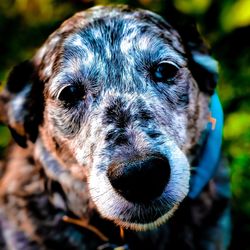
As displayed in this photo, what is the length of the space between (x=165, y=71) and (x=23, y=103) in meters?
0.92

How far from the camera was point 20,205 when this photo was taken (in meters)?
3.91

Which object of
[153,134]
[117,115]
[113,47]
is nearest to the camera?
[153,134]

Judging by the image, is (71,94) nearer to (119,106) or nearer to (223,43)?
(119,106)

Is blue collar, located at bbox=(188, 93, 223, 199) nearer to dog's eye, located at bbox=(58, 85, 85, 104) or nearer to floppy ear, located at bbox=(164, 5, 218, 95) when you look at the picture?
floppy ear, located at bbox=(164, 5, 218, 95)

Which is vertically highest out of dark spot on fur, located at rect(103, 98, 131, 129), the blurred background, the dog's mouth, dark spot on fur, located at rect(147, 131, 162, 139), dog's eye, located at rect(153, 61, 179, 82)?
dog's eye, located at rect(153, 61, 179, 82)

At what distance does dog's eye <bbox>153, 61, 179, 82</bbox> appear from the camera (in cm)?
333

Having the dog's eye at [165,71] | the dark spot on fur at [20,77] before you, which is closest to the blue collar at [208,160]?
the dog's eye at [165,71]

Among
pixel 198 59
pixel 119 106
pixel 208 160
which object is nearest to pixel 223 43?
pixel 198 59

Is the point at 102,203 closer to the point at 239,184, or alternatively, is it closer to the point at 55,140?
the point at 55,140

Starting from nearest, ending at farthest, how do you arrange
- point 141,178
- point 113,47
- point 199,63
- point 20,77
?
point 141,178 → point 113,47 → point 199,63 → point 20,77

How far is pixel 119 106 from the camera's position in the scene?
312 centimetres

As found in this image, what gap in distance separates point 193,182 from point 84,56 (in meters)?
1.04

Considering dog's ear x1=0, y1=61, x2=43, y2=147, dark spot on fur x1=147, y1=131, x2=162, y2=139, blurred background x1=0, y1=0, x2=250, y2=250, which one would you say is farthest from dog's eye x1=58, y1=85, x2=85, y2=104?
blurred background x1=0, y1=0, x2=250, y2=250

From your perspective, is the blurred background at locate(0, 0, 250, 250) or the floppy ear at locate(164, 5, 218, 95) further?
the blurred background at locate(0, 0, 250, 250)
